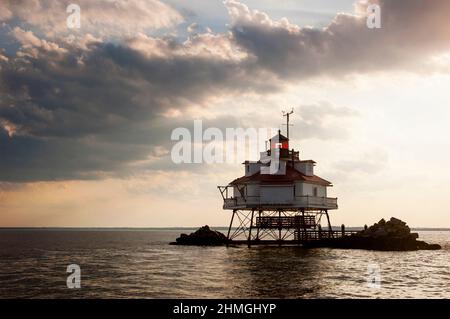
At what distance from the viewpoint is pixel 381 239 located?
62.4 meters

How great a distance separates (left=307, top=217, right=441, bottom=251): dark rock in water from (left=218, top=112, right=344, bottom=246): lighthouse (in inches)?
78.1

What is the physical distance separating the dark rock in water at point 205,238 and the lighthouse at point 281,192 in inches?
350

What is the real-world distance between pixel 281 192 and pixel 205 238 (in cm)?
2144

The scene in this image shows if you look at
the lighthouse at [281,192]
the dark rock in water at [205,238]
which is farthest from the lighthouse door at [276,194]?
the dark rock in water at [205,238]

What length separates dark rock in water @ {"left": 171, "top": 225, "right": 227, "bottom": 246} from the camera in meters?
72.9

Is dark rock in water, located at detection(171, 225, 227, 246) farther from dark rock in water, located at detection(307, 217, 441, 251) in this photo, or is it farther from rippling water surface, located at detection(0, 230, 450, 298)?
rippling water surface, located at detection(0, 230, 450, 298)

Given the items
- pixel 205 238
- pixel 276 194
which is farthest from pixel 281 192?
pixel 205 238

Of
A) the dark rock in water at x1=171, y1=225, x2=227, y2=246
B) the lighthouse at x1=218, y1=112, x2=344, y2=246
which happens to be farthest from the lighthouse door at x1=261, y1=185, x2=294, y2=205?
the dark rock in water at x1=171, y1=225, x2=227, y2=246

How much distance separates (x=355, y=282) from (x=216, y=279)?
916 centimetres

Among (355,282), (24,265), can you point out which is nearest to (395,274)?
(355,282)

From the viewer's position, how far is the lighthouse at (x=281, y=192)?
2238 inches
